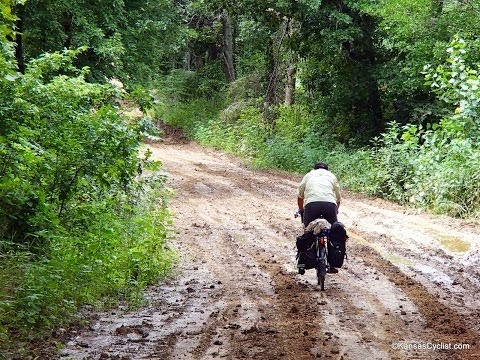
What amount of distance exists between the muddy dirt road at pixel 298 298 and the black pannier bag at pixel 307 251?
1.03 ft

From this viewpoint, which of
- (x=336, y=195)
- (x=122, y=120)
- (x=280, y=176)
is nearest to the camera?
(x=336, y=195)

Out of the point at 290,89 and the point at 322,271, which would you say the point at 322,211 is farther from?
the point at 290,89

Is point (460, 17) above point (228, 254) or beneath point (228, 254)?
above

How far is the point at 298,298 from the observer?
845cm

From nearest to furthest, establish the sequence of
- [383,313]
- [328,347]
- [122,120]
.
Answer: [328,347] → [383,313] → [122,120]

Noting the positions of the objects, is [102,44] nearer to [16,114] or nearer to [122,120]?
[122,120]

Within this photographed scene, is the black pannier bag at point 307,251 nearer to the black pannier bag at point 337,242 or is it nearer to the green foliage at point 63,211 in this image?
the black pannier bag at point 337,242

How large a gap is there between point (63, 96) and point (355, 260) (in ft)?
18.6

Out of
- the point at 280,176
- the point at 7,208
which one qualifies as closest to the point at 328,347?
the point at 7,208

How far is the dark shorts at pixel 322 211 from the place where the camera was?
30.8ft

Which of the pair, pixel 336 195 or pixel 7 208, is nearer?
pixel 7 208

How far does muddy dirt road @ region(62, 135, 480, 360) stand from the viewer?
632cm

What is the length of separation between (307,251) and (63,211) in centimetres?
380

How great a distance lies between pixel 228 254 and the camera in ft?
38.4
